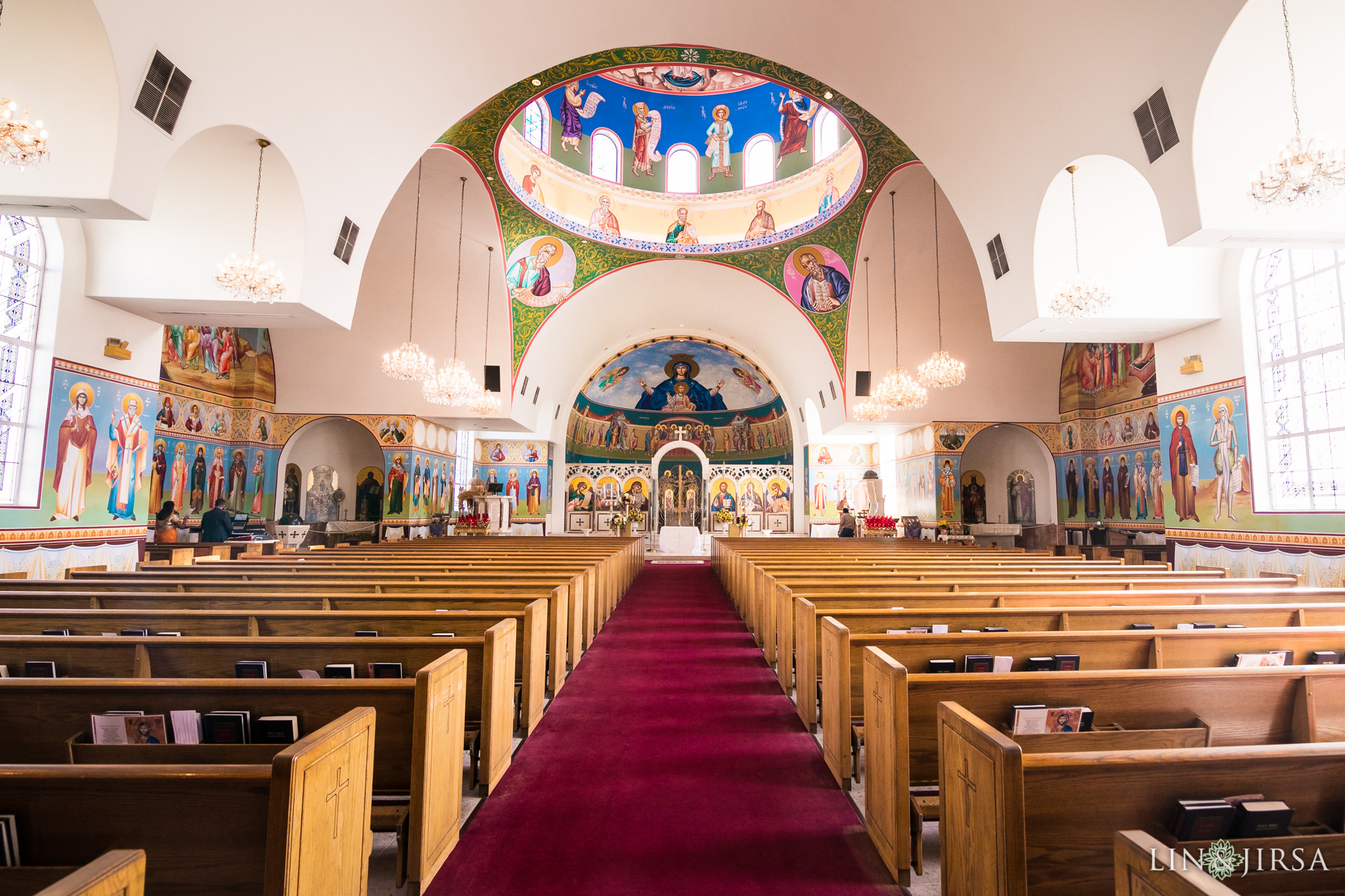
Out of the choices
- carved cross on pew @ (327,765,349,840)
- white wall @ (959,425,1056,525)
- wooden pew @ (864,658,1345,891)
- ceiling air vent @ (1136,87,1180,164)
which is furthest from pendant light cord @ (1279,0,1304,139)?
white wall @ (959,425,1056,525)

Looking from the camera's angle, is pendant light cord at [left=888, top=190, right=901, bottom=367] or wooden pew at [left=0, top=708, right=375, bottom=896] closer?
wooden pew at [left=0, top=708, right=375, bottom=896]

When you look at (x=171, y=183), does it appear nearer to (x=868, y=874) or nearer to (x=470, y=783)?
(x=470, y=783)

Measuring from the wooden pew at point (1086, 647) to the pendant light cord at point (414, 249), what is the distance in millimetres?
11283

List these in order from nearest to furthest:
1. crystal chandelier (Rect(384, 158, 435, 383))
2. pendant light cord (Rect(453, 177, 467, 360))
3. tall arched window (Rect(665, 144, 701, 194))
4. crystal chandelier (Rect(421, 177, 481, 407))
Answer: crystal chandelier (Rect(384, 158, 435, 383)) < crystal chandelier (Rect(421, 177, 481, 407)) < pendant light cord (Rect(453, 177, 467, 360)) < tall arched window (Rect(665, 144, 701, 194))

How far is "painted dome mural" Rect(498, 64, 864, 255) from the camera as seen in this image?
48.5ft

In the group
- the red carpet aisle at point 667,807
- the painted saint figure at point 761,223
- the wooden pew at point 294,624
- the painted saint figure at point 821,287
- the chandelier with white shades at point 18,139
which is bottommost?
the red carpet aisle at point 667,807

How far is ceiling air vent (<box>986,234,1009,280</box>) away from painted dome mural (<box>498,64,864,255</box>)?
6338 mm

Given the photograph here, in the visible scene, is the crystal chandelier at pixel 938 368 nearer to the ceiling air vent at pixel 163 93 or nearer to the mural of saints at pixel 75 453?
the ceiling air vent at pixel 163 93

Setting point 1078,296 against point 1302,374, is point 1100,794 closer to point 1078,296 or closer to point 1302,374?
point 1078,296

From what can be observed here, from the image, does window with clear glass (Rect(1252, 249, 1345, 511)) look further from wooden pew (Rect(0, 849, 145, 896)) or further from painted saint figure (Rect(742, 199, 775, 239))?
wooden pew (Rect(0, 849, 145, 896))

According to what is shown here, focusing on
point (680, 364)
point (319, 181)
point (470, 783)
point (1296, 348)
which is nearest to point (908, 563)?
point (1296, 348)

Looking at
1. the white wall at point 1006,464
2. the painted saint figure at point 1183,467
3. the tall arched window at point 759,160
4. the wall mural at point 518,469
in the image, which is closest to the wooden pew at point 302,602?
the painted saint figure at point 1183,467

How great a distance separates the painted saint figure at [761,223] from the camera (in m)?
15.9

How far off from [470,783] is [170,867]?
6.00ft
